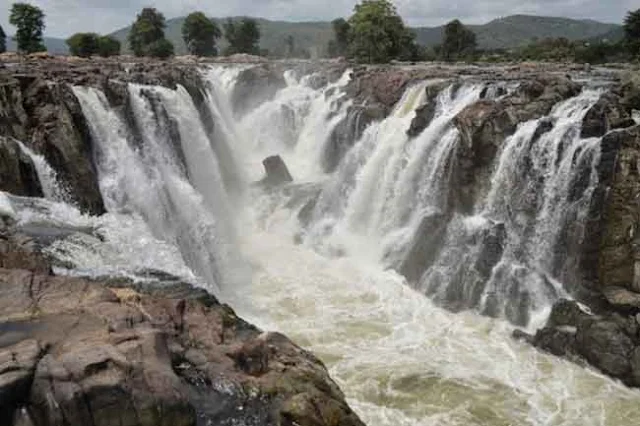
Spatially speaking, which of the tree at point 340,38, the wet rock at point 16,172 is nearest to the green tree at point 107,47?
the tree at point 340,38

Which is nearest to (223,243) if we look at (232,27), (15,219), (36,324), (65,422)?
(15,219)

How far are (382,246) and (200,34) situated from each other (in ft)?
258

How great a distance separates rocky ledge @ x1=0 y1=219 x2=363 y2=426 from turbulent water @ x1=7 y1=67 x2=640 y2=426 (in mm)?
2710

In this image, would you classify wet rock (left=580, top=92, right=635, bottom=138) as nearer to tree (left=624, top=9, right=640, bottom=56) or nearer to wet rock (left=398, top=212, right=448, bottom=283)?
wet rock (left=398, top=212, right=448, bottom=283)

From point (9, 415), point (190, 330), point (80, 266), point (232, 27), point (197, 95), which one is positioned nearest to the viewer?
point (9, 415)

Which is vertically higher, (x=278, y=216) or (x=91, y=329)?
(x=91, y=329)

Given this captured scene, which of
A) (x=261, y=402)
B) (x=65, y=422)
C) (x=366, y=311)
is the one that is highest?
(x=65, y=422)

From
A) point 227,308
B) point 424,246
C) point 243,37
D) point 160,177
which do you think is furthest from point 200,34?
point 227,308

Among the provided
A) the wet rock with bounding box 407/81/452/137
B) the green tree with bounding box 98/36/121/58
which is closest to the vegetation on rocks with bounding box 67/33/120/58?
the green tree with bounding box 98/36/121/58

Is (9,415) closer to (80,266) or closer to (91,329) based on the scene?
(91,329)

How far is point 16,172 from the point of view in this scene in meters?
18.7

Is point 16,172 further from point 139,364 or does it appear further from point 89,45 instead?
point 89,45

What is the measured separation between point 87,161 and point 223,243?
21.4ft

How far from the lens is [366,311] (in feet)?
69.0
